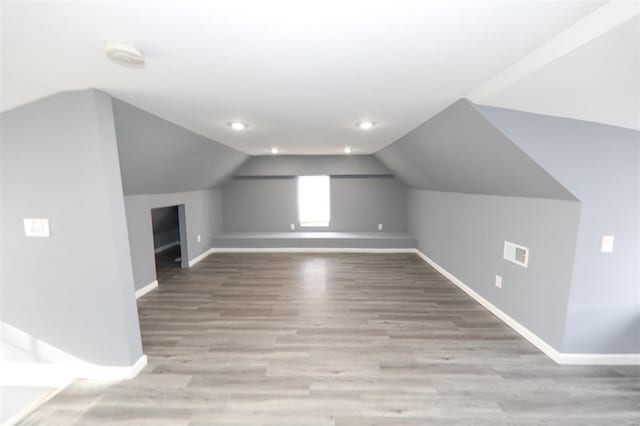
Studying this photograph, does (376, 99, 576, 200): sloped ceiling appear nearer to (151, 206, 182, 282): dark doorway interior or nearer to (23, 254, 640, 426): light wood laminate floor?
(23, 254, 640, 426): light wood laminate floor

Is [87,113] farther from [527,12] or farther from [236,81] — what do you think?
[527,12]

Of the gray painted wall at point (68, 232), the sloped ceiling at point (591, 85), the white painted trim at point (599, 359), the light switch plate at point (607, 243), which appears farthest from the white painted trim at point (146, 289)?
the light switch plate at point (607, 243)

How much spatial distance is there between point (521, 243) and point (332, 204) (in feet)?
13.6

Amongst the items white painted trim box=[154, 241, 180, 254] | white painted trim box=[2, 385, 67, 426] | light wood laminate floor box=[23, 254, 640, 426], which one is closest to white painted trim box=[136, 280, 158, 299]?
light wood laminate floor box=[23, 254, 640, 426]

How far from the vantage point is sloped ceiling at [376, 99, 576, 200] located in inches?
81.9

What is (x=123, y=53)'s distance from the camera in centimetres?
122

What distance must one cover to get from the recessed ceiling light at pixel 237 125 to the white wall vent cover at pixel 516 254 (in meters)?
3.17

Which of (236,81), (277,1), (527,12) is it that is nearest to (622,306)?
(527,12)

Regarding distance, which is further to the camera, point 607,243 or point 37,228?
point 607,243

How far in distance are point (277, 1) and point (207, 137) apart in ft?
9.17

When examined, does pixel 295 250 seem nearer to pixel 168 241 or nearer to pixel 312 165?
pixel 312 165

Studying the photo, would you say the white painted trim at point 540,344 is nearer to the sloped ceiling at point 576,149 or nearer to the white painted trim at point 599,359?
the white painted trim at point 599,359

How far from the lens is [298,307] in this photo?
317cm

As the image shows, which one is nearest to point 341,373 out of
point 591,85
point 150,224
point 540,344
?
point 540,344
